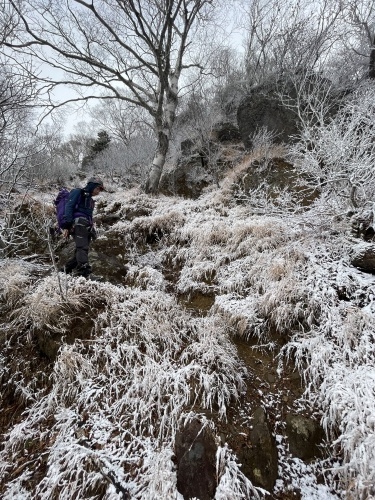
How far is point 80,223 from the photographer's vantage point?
4250mm

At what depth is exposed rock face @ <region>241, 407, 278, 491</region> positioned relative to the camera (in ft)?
6.06

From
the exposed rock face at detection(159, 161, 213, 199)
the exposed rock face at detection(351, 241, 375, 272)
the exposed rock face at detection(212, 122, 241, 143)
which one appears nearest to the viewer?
the exposed rock face at detection(351, 241, 375, 272)

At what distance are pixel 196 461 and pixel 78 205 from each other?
13.2ft

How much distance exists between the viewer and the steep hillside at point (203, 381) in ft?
6.09

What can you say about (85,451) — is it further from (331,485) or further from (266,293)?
(266,293)

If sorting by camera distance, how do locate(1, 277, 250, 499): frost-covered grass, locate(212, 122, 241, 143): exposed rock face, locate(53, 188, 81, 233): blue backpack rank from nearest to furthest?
locate(1, 277, 250, 499): frost-covered grass
locate(53, 188, 81, 233): blue backpack
locate(212, 122, 241, 143): exposed rock face

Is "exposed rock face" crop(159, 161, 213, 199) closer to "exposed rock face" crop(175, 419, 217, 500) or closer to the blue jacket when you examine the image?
the blue jacket

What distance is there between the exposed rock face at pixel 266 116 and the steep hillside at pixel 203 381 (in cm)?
534

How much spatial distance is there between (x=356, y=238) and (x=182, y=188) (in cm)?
702

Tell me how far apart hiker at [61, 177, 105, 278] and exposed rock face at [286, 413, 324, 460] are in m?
3.49

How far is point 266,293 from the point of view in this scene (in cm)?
326

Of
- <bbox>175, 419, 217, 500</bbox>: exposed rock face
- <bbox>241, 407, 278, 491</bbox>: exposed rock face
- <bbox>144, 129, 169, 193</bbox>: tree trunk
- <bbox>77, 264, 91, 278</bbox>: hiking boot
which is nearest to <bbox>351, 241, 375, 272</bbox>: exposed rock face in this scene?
<bbox>241, 407, 278, 491</bbox>: exposed rock face

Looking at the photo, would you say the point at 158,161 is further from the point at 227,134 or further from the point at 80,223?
the point at 80,223

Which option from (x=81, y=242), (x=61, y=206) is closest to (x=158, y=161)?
(x=61, y=206)
